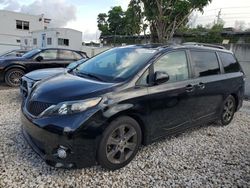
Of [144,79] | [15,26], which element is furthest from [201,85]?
[15,26]

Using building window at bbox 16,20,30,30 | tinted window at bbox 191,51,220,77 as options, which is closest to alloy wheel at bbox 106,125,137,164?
tinted window at bbox 191,51,220,77

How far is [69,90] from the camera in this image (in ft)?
10.1

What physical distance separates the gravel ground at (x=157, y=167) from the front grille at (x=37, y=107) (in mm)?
673

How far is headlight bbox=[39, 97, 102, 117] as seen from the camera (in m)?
2.84

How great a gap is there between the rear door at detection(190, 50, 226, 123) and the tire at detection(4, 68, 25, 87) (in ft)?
20.3

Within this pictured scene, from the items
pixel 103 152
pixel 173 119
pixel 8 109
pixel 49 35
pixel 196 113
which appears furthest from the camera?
pixel 49 35

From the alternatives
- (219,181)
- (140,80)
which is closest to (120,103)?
(140,80)

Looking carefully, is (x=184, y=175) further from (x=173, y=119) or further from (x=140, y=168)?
(x=173, y=119)

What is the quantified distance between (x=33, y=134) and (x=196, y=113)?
2.65 meters

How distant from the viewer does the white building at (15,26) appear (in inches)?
1308

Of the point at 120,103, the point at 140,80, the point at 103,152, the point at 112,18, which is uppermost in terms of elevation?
the point at 112,18

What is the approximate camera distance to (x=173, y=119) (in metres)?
3.82

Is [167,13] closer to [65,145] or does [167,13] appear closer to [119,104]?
[119,104]

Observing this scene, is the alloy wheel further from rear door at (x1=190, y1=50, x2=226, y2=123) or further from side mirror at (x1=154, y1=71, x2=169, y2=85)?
rear door at (x1=190, y1=50, x2=226, y2=123)
